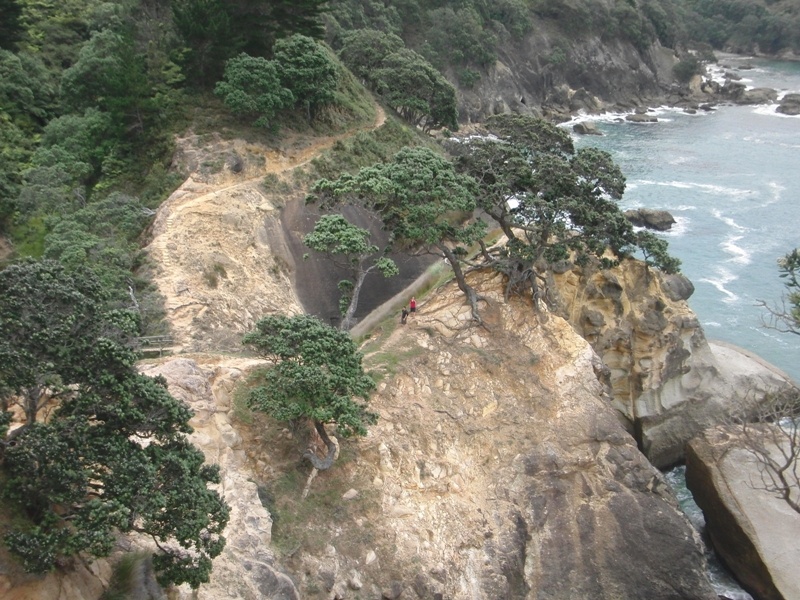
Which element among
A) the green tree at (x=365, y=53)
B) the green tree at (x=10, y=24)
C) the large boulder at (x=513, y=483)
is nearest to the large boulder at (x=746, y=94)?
the green tree at (x=365, y=53)

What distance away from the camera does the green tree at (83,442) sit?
12750 millimetres

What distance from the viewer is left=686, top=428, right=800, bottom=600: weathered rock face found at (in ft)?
86.1

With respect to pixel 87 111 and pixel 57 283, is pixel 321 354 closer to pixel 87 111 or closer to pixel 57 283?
pixel 57 283

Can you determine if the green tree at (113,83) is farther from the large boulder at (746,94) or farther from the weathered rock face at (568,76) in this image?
the large boulder at (746,94)

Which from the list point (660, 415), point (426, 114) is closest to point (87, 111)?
point (426, 114)

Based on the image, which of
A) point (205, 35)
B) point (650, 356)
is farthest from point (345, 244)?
point (205, 35)

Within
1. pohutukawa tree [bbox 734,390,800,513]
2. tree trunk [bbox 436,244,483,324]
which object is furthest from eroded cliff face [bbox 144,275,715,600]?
pohutukawa tree [bbox 734,390,800,513]

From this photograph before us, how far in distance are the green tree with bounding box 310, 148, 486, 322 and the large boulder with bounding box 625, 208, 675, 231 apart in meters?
30.4

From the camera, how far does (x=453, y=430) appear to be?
25.7 metres

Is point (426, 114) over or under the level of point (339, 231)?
under

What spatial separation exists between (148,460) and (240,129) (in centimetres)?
2700

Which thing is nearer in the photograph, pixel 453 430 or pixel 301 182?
pixel 453 430

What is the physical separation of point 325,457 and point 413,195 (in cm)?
1159

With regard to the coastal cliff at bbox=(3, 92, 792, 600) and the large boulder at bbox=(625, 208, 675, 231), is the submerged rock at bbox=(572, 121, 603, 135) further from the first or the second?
the coastal cliff at bbox=(3, 92, 792, 600)
